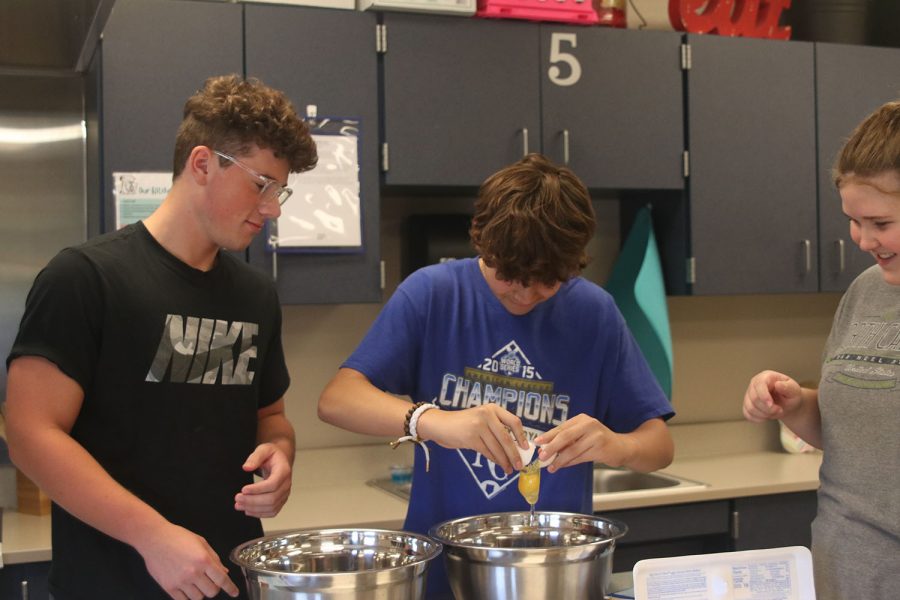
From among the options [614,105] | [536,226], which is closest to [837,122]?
[614,105]

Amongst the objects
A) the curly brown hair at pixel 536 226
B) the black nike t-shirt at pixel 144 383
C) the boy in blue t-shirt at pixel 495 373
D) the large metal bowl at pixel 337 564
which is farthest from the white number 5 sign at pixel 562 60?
the large metal bowl at pixel 337 564

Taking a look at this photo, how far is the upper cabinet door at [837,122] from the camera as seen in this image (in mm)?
3539

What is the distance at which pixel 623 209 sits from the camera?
371 centimetres

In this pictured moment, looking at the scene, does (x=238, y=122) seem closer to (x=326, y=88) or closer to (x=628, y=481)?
(x=326, y=88)

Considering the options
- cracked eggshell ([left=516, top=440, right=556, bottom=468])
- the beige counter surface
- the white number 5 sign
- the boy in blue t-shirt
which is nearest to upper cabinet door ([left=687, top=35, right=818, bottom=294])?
the white number 5 sign

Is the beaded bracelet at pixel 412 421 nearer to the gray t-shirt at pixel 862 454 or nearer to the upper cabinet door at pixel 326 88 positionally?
the gray t-shirt at pixel 862 454

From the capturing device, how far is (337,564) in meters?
1.53

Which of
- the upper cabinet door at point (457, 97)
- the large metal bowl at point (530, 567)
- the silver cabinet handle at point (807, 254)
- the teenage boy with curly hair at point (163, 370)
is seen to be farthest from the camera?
the silver cabinet handle at point (807, 254)

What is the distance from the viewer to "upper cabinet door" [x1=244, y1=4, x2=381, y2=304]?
288cm

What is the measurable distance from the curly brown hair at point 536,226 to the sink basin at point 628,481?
1694 mm

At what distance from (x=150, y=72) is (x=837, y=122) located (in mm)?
2312

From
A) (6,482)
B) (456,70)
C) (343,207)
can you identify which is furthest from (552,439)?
(6,482)

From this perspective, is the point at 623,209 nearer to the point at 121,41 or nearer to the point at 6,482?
the point at 121,41

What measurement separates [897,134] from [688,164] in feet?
5.88
